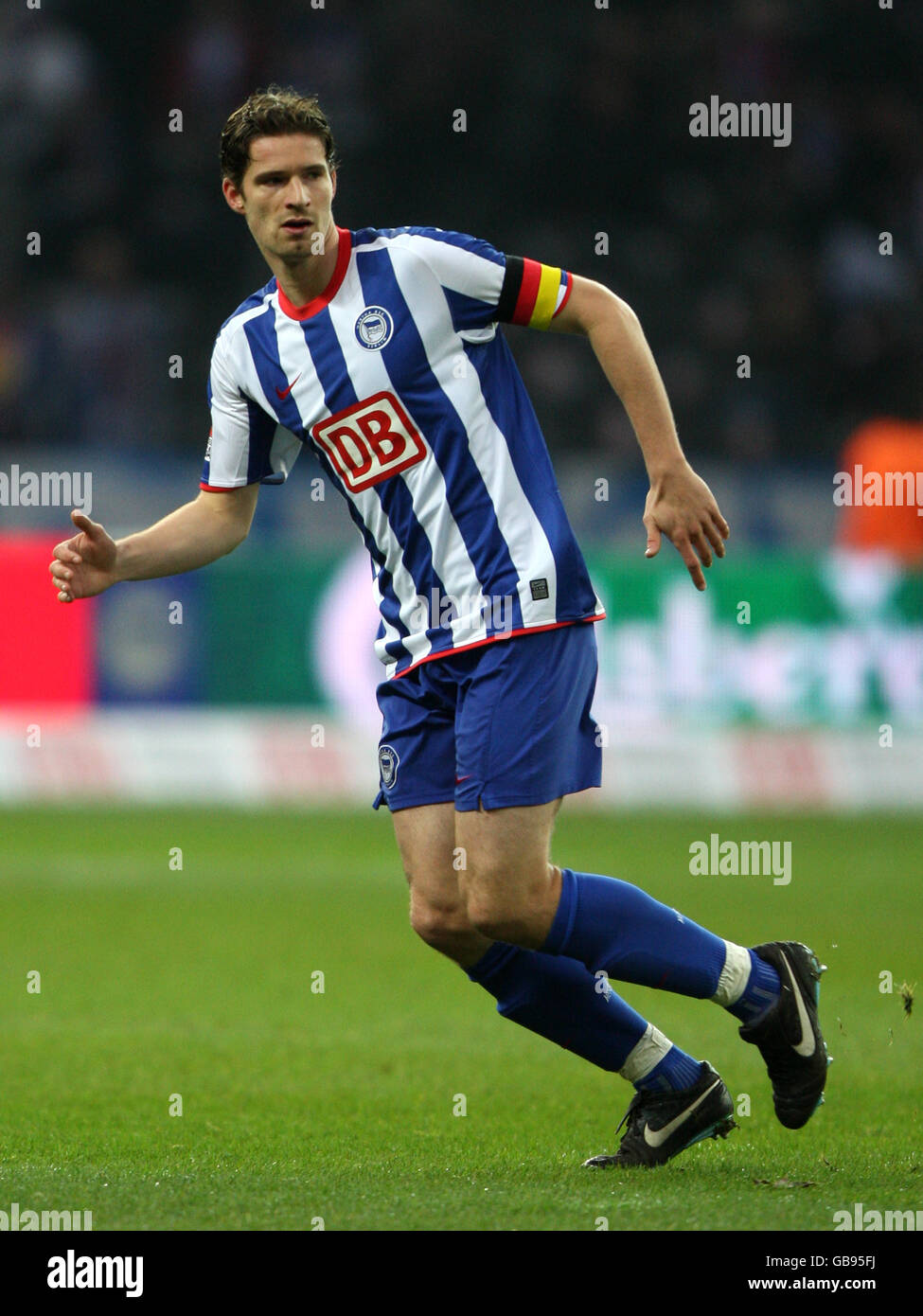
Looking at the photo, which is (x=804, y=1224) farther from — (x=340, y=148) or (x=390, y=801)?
(x=340, y=148)

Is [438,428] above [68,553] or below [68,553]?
above

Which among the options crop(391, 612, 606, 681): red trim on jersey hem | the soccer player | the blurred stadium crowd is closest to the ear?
the soccer player

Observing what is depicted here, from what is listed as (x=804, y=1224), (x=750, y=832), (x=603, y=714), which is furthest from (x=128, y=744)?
(x=804, y=1224)

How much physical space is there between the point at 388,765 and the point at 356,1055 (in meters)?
1.80

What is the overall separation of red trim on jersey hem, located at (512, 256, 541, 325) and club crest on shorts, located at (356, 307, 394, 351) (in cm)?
28

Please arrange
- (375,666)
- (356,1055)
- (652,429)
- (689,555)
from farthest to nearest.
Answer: (375,666), (356,1055), (652,429), (689,555)

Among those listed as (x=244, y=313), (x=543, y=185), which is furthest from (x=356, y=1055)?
(x=543, y=185)

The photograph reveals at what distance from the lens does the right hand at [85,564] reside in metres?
4.00

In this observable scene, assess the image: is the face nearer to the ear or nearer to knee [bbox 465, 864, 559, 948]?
the ear

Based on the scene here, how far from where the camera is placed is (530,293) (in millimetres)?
3914

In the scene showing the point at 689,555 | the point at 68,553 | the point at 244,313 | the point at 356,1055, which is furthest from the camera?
the point at 356,1055

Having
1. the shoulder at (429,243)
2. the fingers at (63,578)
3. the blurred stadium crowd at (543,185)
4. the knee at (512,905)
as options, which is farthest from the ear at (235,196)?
the blurred stadium crowd at (543,185)

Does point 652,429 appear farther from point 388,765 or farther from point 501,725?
point 388,765

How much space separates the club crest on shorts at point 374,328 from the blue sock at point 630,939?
1.22m
